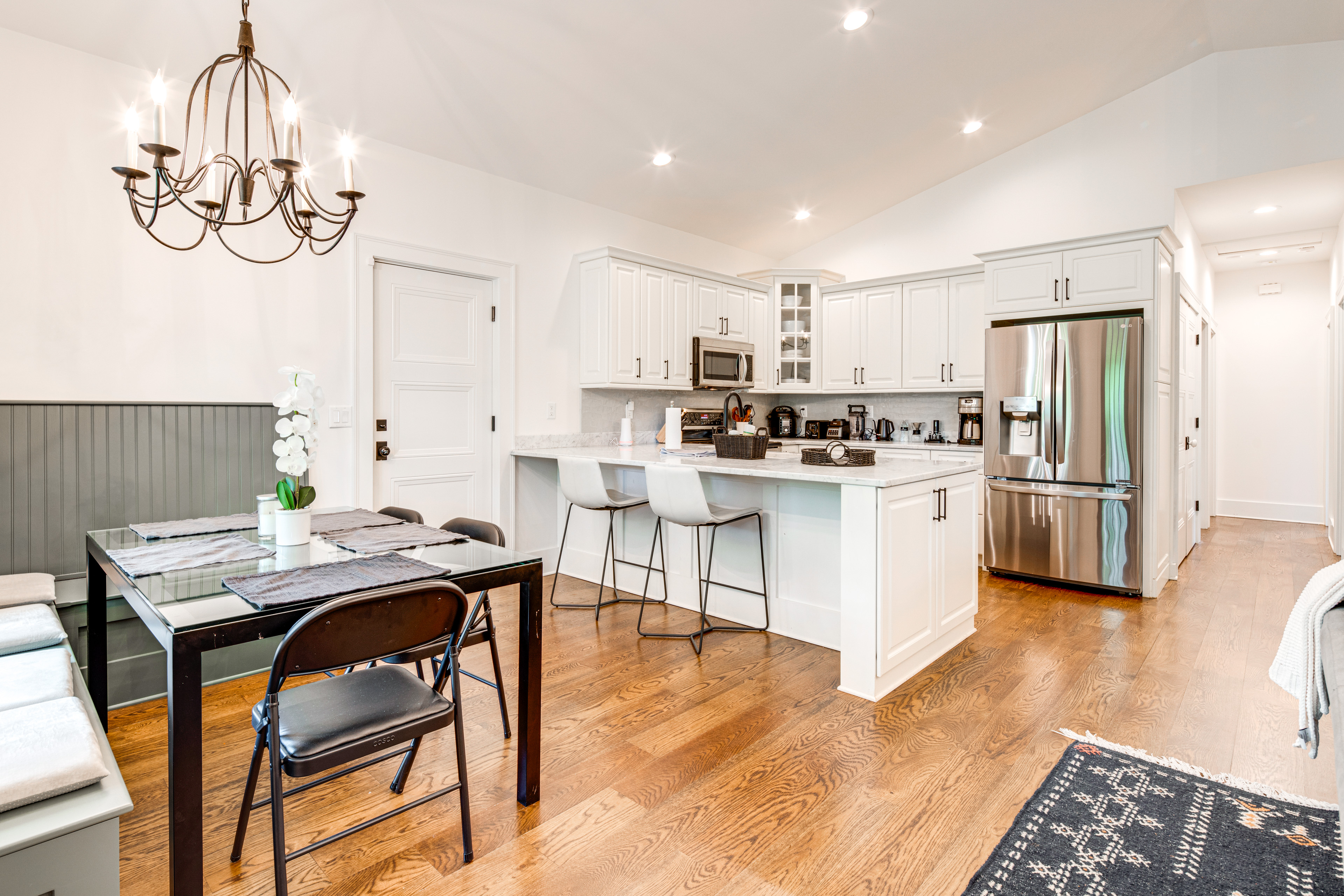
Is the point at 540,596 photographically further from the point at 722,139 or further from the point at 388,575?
the point at 722,139

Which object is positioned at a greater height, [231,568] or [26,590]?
[231,568]

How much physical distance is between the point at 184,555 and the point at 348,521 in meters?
0.56

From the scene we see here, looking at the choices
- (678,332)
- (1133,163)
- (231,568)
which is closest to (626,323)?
(678,332)

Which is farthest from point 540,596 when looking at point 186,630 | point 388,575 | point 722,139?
point 722,139

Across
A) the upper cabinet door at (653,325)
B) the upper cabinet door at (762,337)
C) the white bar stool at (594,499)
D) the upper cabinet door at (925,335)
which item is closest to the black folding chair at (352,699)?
the white bar stool at (594,499)

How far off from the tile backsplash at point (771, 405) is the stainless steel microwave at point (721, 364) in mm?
302

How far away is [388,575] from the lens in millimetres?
1665

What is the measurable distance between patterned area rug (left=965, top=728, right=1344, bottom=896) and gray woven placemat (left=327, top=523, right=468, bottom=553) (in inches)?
66.6

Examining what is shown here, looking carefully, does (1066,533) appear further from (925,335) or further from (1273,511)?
(1273,511)

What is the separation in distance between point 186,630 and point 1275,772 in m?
2.99

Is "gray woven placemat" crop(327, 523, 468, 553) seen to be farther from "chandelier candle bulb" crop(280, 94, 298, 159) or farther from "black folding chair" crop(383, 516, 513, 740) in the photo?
"chandelier candle bulb" crop(280, 94, 298, 159)

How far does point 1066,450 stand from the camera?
4.32 m

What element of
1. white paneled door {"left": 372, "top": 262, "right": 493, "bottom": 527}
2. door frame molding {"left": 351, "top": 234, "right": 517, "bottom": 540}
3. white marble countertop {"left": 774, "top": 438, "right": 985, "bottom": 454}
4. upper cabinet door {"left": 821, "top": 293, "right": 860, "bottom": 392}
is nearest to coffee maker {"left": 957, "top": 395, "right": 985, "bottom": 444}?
white marble countertop {"left": 774, "top": 438, "right": 985, "bottom": 454}

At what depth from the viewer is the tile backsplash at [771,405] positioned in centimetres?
512
